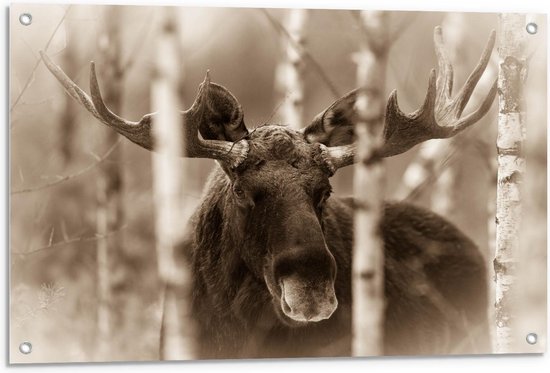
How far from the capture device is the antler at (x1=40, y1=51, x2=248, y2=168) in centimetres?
291

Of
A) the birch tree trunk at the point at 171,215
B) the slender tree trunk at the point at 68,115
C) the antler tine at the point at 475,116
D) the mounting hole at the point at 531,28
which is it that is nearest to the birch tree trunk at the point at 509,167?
the mounting hole at the point at 531,28

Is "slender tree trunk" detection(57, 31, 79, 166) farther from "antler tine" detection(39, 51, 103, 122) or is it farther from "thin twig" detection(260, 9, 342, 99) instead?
"thin twig" detection(260, 9, 342, 99)

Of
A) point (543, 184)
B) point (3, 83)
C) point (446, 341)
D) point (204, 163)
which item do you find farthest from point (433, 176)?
point (3, 83)

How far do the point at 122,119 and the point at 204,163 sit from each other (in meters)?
0.39

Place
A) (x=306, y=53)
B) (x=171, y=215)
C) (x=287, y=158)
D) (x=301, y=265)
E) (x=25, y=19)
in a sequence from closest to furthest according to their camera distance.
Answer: (x=301, y=265) → (x=287, y=158) → (x=25, y=19) → (x=171, y=215) → (x=306, y=53)

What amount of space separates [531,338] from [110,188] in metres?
1.79

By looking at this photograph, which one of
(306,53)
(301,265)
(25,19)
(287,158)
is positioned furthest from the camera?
(306,53)

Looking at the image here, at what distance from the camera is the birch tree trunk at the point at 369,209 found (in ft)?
10.5

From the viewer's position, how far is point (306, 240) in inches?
111

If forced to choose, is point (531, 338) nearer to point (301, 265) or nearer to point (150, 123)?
point (301, 265)

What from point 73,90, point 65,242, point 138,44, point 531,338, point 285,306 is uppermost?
point 138,44

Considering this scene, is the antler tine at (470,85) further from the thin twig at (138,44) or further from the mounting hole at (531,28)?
the thin twig at (138,44)

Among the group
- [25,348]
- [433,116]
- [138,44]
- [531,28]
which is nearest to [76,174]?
[138,44]

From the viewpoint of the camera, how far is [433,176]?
132 inches
